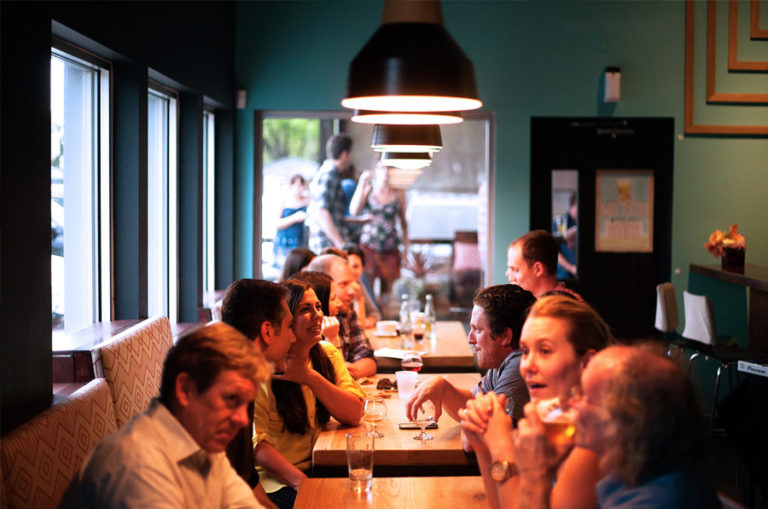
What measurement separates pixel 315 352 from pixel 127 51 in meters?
1.79

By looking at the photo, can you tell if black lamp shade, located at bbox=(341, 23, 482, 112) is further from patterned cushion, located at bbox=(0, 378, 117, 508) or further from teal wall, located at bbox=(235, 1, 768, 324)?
teal wall, located at bbox=(235, 1, 768, 324)

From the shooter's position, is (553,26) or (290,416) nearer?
(290,416)

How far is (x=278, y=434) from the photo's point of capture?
118 inches

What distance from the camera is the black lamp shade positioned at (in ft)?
6.96

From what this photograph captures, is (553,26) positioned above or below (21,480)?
above

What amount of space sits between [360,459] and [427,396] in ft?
1.73

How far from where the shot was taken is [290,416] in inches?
117

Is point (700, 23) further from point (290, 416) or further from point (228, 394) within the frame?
point (228, 394)

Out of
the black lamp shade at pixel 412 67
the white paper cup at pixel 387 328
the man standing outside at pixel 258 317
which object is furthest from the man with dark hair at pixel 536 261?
the black lamp shade at pixel 412 67

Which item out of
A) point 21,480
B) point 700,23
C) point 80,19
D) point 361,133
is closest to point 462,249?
point 361,133

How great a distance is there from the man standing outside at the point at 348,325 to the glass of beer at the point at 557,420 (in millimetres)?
2278

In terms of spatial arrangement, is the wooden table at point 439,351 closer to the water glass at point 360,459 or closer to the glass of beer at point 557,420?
the water glass at point 360,459

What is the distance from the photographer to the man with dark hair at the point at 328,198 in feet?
24.0

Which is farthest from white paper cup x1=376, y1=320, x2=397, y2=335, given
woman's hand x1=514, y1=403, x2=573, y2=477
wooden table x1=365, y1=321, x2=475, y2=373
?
woman's hand x1=514, y1=403, x2=573, y2=477
